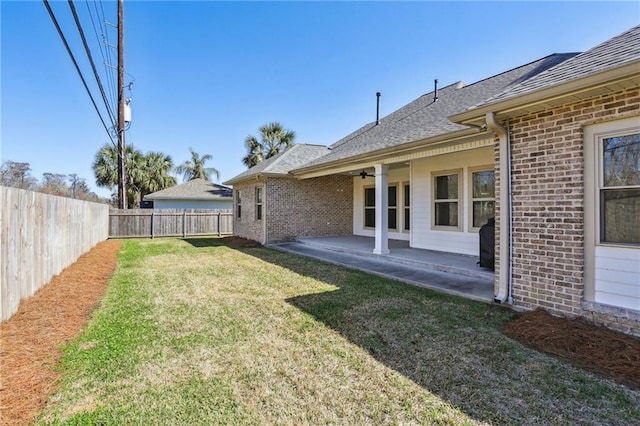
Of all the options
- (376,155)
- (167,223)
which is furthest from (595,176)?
(167,223)

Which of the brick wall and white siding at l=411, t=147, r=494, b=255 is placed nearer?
white siding at l=411, t=147, r=494, b=255

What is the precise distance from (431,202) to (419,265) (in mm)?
2467

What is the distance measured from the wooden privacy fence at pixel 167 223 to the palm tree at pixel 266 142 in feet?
23.6

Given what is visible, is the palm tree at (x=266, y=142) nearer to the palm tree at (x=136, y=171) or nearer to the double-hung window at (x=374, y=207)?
the palm tree at (x=136, y=171)

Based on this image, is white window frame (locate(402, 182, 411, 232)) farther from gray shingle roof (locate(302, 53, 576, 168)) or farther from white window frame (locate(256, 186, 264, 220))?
white window frame (locate(256, 186, 264, 220))

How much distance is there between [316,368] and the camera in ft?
10.2

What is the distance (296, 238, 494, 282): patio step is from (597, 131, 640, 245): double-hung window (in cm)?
257

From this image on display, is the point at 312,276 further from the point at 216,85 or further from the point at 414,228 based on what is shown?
the point at 216,85

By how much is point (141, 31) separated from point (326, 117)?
12206 millimetres

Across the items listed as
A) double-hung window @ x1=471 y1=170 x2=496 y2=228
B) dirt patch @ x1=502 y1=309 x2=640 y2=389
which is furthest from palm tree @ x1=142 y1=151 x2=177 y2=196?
dirt patch @ x1=502 y1=309 x2=640 y2=389

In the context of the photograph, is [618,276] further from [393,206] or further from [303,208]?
[303,208]

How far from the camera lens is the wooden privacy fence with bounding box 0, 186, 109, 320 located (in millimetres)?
3979

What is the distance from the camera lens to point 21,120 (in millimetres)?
10406

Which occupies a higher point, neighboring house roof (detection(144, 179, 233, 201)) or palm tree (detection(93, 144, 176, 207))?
palm tree (detection(93, 144, 176, 207))
